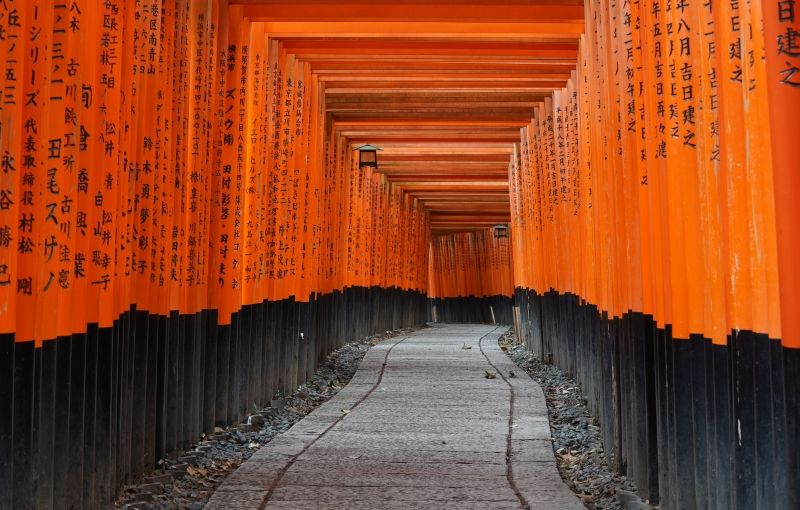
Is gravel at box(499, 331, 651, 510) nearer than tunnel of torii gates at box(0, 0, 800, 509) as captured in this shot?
No

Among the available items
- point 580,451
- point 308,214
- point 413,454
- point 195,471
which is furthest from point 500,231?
point 195,471

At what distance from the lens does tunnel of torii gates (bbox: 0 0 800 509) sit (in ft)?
10.9

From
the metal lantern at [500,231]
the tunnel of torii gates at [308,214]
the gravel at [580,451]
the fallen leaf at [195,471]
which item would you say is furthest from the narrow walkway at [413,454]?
the metal lantern at [500,231]

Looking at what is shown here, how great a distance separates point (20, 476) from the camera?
143 inches

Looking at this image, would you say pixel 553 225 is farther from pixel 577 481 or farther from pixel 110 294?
pixel 110 294

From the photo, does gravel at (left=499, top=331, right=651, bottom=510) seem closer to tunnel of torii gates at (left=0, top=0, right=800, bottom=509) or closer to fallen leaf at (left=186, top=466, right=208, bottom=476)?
tunnel of torii gates at (left=0, top=0, right=800, bottom=509)

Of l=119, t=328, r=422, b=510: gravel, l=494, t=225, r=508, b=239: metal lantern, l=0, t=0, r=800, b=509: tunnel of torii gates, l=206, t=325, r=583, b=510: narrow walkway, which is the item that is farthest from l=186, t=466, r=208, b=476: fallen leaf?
l=494, t=225, r=508, b=239: metal lantern

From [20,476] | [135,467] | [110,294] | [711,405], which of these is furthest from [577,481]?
[20,476]

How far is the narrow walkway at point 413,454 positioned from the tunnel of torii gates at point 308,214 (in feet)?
2.05

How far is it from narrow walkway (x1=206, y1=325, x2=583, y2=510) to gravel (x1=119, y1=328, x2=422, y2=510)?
0.23 meters

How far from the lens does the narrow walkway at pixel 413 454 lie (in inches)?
201

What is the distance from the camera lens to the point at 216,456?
21.6ft

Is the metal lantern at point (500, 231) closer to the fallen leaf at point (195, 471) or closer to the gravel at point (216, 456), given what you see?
the gravel at point (216, 456)

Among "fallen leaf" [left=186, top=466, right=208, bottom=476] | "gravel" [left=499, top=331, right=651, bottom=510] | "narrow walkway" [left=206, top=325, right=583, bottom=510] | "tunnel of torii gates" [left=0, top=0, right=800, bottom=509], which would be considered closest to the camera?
"tunnel of torii gates" [left=0, top=0, right=800, bottom=509]
